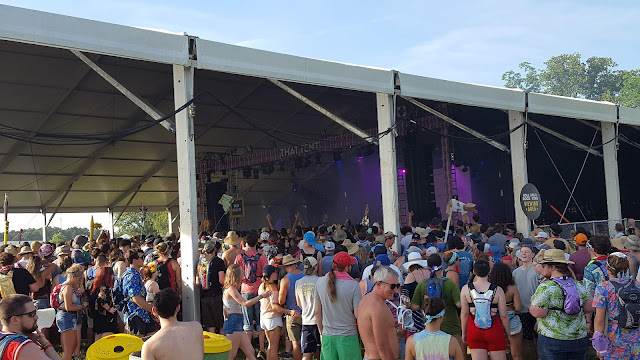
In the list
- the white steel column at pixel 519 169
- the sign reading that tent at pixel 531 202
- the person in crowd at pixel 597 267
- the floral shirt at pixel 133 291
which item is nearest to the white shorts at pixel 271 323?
the floral shirt at pixel 133 291

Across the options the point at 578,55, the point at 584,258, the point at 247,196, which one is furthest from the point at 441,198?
the point at 578,55

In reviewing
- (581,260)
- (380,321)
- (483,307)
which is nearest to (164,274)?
(380,321)

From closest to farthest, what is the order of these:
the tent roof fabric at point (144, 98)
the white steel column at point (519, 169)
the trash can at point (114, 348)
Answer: the trash can at point (114, 348) → the tent roof fabric at point (144, 98) → the white steel column at point (519, 169)

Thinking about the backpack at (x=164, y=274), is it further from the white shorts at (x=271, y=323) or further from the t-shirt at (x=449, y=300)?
the t-shirt at (x=449, y=300)

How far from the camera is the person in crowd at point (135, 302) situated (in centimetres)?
654

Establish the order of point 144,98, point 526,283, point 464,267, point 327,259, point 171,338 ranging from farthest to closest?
point 144,98 → point 327,259 → point 464,267 → point 526,283 → point 171,338

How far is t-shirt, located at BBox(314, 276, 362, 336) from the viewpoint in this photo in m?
4.96

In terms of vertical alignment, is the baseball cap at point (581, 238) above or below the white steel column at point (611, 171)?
below

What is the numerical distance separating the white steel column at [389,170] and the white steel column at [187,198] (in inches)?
135

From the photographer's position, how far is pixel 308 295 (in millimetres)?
5719

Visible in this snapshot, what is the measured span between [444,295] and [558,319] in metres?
1.07

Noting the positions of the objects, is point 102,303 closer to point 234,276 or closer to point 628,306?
point 234,276

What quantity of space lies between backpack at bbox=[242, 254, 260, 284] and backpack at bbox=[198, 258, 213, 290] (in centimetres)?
60

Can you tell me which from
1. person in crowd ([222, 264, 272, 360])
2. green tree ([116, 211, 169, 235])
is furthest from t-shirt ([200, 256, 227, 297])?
green tree ([116, 211, 169, 235])
